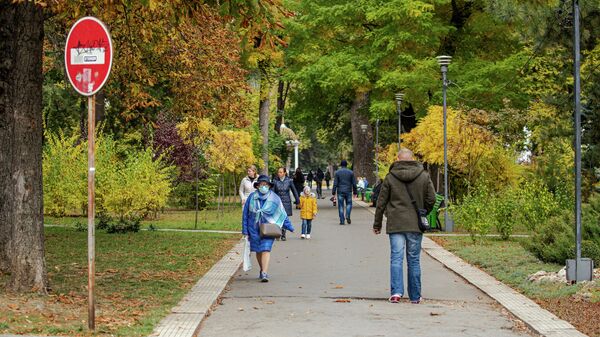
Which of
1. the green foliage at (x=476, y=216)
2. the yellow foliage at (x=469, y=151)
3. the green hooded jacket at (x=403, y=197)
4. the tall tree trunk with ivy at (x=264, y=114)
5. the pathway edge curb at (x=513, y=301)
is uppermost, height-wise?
the tall tree trunk with ivy at (x=264, y=114)

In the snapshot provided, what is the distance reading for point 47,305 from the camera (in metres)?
10.3

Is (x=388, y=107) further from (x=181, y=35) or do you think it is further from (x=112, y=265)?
(x=112, y=265)

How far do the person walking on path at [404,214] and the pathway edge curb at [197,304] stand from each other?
7.04 ft

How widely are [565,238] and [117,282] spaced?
21.4ft

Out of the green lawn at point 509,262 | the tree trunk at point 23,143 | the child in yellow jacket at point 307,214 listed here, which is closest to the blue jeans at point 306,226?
the child in yellow jacket at point 307,214

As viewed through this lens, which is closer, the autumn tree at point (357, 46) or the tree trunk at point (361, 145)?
the autumn tree at point (357, 46)

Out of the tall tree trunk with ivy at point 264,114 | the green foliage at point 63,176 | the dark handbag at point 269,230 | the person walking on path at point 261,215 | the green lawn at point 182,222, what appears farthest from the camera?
the tall tree trunk with ivy at point 264,114

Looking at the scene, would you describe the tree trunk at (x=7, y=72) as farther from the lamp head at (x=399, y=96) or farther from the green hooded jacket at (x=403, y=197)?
the lamp head at (x=399, y=96)

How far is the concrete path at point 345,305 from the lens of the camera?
9.59 metres

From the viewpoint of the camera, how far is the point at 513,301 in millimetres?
11562

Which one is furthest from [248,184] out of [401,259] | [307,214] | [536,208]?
[401,259]

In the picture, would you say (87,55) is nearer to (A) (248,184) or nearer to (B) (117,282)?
(B) (117,282)

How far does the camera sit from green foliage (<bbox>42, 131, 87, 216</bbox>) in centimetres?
2784

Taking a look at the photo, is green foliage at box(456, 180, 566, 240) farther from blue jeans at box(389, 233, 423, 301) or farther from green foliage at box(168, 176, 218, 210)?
green foliage at box(168, 176, 218, 210)
